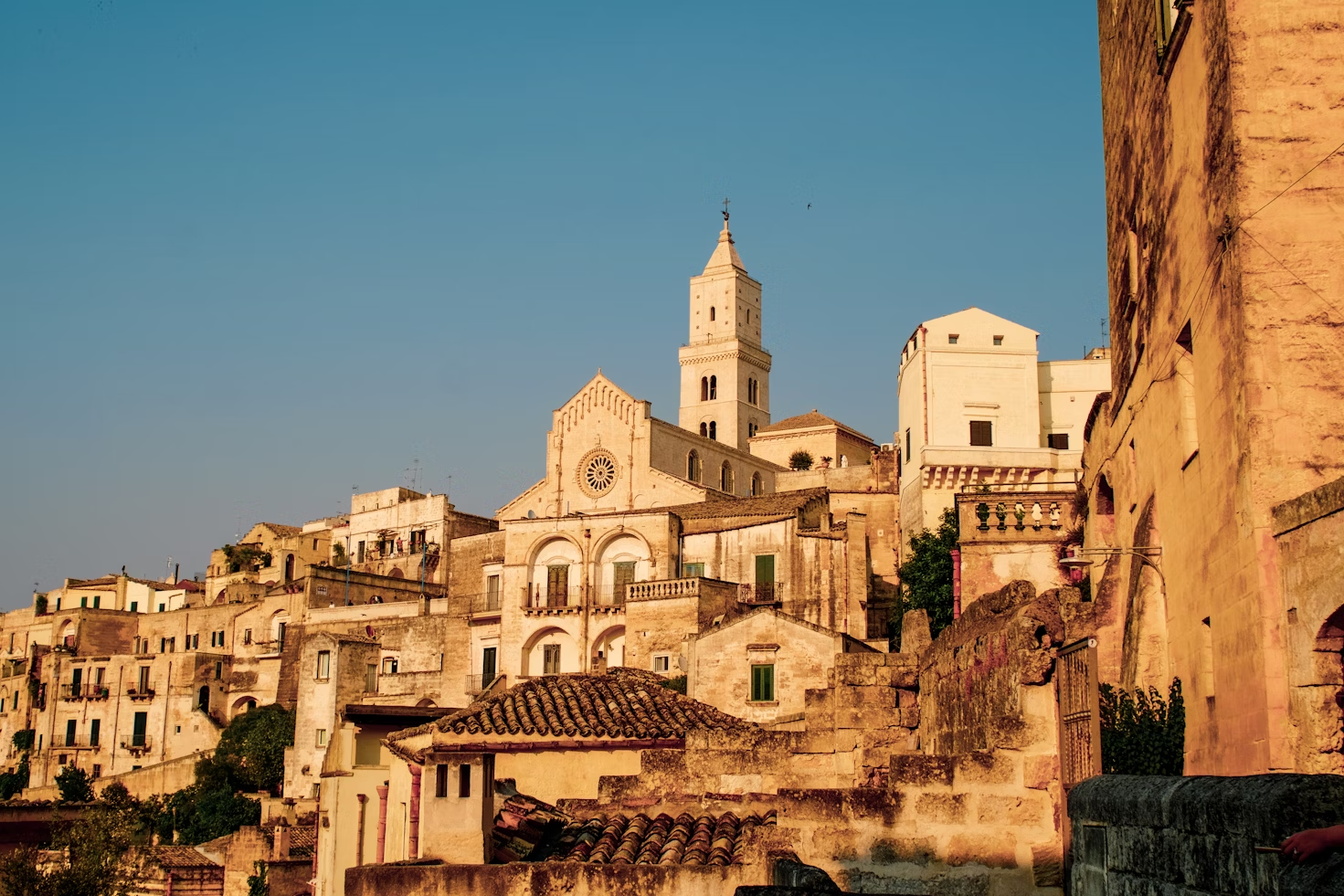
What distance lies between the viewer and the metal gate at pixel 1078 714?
8.20 meters

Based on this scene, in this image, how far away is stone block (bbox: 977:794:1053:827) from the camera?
929cm

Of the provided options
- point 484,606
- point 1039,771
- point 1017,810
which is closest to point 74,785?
point 484,606

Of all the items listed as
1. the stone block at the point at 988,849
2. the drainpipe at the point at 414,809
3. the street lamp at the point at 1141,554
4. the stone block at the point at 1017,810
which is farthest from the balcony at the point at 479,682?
the stone block at the point at 1017,810

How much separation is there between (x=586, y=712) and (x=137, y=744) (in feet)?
188

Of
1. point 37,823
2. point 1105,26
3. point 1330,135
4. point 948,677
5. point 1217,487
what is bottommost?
point 37,823

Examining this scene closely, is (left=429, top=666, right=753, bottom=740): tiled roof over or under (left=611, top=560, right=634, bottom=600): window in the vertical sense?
under

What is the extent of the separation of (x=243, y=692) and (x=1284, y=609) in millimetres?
64402

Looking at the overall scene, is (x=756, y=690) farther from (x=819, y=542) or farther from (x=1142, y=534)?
(x=1142, y=534)

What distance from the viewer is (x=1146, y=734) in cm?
1443

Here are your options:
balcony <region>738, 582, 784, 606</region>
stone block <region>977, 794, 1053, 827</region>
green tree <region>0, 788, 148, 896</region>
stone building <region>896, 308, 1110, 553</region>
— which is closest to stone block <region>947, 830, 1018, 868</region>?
stone block <region>977, 794, 1053, 827</region>

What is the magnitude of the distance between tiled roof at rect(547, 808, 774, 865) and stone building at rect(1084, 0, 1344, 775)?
396cm

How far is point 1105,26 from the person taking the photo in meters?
19.6

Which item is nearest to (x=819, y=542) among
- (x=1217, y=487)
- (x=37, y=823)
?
(x=37, y=823)

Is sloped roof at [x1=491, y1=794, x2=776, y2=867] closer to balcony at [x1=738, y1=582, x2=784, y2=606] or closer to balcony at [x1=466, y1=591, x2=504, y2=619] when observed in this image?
balcony at [x1=738, y1=582, x2=784, y2=606]
